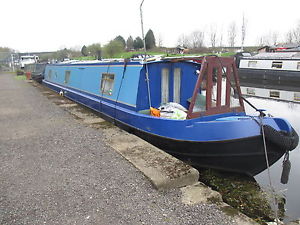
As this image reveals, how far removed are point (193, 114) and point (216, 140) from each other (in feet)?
Result: 2.29

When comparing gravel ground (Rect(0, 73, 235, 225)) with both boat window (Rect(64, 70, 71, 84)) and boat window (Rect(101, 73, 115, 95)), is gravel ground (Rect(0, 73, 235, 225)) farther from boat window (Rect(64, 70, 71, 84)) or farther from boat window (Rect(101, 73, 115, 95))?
boat window (Rect(64, 70, 71, 84))

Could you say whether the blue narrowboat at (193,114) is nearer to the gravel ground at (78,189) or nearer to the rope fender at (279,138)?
the rope fender at (279,138)

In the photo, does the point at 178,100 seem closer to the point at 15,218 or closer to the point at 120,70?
the point at 120,70

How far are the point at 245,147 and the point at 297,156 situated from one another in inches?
96.0

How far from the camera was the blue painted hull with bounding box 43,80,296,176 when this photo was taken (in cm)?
433

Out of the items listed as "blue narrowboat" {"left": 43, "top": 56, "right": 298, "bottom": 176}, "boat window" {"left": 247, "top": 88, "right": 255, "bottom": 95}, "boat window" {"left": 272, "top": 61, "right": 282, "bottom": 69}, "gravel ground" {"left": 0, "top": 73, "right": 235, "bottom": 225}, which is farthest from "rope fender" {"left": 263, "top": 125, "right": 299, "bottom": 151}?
"boat window" {"left": 272, "top": 61, "right": 282, "bottom": 69}

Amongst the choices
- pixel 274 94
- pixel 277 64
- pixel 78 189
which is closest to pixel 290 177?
pixel 78 189

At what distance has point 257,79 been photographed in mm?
21672

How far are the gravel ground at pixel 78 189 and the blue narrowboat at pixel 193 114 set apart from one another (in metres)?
1.06

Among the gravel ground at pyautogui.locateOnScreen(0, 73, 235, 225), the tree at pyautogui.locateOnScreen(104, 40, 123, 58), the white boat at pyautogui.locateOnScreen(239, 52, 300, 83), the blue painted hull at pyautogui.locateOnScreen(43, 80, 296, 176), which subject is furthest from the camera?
the tree at pyautogui.locateOnScreen(104, 40, 123, 58)

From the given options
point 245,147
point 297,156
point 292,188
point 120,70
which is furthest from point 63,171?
point 297,156

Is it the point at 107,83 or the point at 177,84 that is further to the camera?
the point at 107,83

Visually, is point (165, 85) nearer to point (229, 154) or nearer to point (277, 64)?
point (229, 154)

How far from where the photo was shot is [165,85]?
20.2 ft
